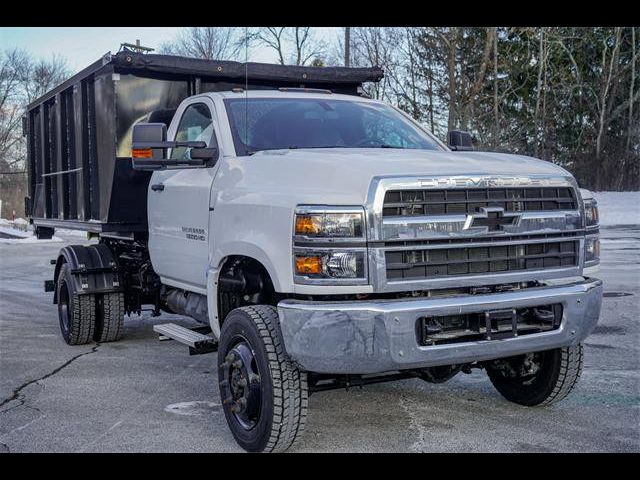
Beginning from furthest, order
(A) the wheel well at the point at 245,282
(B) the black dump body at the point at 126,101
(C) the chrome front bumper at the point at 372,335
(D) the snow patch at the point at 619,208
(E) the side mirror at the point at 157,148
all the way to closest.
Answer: (D) the snow patch at the point at 619,208 → (B) the black dump body at the point at 126,101 → (E) the side mirror at the point at 157,148 → (A) the wheel well at the point at 245,282 → (C) the chrome front bumper at the point at 372,335

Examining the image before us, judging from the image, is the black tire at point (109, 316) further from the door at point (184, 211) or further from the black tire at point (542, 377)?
the black tire at point (542, 377)

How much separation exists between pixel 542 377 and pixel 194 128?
3.16 metres

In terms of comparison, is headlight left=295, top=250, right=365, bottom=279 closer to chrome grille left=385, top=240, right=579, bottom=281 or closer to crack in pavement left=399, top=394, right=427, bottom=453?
chrome grille left=385, top=240, right=579, bottom=281

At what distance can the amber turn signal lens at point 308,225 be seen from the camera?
4094 millimetres

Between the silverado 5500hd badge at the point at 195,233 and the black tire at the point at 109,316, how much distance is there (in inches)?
91.7

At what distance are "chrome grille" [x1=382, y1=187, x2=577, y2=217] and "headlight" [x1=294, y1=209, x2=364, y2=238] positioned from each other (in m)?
0.16

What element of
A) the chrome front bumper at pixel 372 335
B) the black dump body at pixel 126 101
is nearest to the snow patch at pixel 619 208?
the black dump body at pixel 126 101

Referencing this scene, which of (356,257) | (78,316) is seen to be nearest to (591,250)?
(356,257)

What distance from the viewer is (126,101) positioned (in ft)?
24.0

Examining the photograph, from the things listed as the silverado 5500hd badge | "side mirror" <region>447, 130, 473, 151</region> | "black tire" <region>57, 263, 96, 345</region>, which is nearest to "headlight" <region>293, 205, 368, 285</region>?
the silverado 5500hd badge

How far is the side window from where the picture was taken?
227 inches
